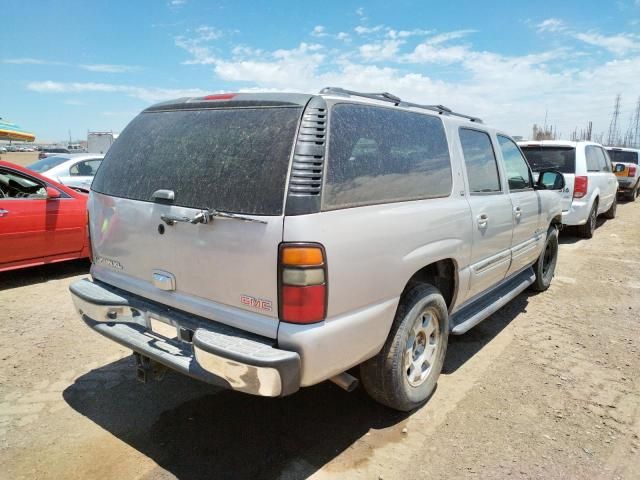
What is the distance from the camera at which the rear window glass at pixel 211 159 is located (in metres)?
2.28

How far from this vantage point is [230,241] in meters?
2.29

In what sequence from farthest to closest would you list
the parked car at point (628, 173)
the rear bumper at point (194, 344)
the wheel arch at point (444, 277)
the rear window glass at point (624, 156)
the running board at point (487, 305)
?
the rear window glass at point (624, 156), the parked car at point (628, 173), the running board at point (487, 305), the wheel arch at point (444, 277), the rear bumper at point (194, 344)

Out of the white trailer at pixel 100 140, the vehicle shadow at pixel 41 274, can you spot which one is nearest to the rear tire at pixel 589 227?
the vehicle shadow at pixel 41 274

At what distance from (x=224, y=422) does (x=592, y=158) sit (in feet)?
30.3

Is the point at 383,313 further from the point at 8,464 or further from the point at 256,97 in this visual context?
the point at 8,464

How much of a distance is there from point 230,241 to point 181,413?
1.42 meters

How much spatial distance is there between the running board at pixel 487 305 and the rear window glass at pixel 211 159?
1.92m

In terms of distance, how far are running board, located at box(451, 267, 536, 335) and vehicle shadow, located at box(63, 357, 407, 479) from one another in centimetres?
88

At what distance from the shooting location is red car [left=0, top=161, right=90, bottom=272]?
5371 mm

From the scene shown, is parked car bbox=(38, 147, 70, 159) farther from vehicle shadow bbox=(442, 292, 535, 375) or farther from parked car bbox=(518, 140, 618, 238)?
vehicle shadow bbox=(442, 292, 535, 375)

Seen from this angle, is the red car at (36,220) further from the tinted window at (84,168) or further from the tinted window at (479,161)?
the tinted window at (479,161)

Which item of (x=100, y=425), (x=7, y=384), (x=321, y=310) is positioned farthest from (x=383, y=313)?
(x=7, y=384)

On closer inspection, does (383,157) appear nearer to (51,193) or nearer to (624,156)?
(51,193)

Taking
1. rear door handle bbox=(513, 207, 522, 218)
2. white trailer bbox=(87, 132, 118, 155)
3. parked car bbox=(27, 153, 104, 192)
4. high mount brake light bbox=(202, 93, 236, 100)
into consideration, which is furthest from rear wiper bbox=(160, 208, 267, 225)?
white trailer bbox=(87, 132, 118, 155)
